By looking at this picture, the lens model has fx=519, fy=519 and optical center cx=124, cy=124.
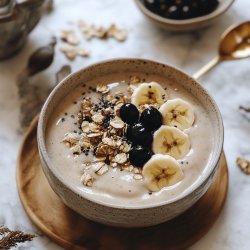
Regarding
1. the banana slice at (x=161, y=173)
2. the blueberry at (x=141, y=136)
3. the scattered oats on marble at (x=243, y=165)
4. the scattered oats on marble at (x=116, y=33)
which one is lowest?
the scattered oats on marble at (x=243, y=165)

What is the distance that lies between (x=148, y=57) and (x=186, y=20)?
175 millimetres

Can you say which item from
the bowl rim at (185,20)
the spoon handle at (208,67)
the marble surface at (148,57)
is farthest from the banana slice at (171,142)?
the bowl rim at (185,20)

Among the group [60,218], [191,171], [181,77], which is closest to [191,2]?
[181,77]

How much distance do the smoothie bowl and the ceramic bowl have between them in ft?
1.20

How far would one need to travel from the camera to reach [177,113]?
1294mm

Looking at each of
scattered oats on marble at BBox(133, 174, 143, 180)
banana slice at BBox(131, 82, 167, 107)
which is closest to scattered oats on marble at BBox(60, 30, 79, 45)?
banana slice at BBox(131, 82, 167, 107)

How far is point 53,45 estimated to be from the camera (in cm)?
166

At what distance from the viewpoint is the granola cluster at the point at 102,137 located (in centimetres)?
120

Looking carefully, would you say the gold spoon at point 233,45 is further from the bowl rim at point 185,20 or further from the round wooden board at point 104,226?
the round wooden board at point 104,226

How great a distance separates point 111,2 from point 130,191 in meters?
0.97

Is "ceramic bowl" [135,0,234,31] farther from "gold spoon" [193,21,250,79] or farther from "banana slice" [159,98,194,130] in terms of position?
"banana slice" [159,98,194,130]

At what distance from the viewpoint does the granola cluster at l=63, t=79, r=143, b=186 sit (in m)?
1.20

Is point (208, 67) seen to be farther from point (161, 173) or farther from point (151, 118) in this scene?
point (161, 173)

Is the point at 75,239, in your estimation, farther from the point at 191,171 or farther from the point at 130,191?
the point at 191,171
